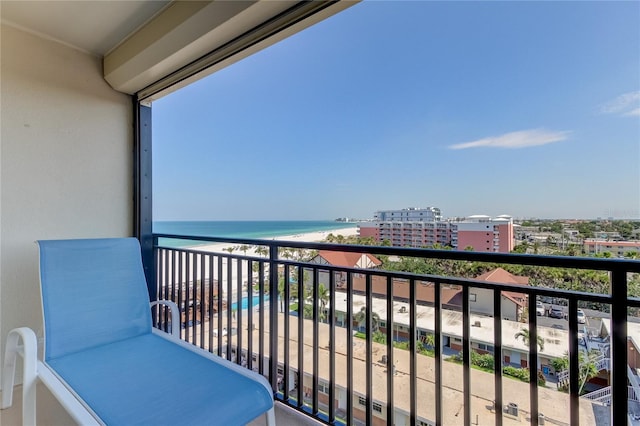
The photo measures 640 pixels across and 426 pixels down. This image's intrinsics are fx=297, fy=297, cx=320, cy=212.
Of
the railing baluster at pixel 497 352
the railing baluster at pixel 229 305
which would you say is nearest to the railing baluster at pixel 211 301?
the railing baluster at pixel 229 305

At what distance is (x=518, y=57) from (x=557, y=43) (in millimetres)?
1301

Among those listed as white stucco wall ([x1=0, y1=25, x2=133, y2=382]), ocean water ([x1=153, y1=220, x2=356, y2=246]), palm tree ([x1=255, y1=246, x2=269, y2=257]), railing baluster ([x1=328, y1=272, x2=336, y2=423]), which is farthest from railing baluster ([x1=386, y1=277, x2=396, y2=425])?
ocean water ([x1=153, y1=220, x2=356, y2=246])

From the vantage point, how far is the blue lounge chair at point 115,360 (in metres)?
1.19

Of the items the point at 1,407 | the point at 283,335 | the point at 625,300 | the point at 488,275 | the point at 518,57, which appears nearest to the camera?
the point at 625,300

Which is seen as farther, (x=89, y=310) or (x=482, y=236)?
(x=482, y=236)

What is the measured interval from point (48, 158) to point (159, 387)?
1.95m

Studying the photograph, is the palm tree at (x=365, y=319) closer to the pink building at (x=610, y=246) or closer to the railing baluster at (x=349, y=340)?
the railing baluster at (x=349, y=340)

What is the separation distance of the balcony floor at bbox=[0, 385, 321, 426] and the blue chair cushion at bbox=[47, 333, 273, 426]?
44cm

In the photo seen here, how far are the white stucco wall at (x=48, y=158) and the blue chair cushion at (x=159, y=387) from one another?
95cm

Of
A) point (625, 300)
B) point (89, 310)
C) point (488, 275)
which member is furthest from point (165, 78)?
point (625, 300)

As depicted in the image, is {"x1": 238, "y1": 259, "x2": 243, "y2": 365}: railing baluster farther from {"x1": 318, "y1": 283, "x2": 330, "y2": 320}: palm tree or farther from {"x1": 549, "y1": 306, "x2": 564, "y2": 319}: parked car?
{"x1": 549, "y1": 306, "x2": 564, "y2": 319}: parked car

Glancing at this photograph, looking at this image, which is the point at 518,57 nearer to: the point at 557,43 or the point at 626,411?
the point at 557,43

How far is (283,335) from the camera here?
195 centimetres

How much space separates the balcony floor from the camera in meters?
1.68
